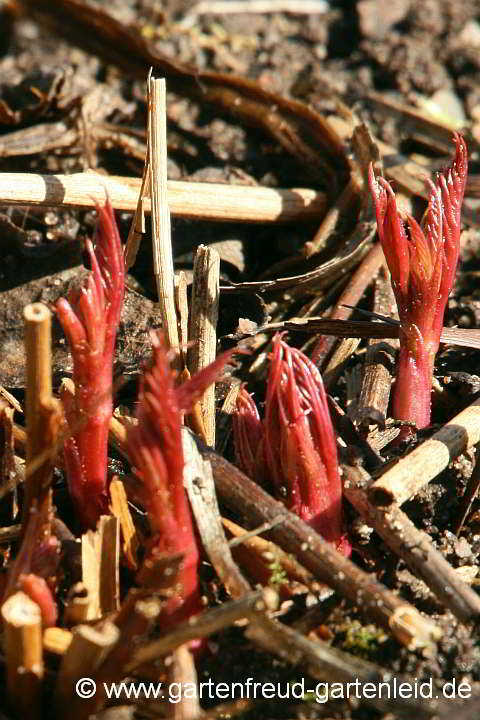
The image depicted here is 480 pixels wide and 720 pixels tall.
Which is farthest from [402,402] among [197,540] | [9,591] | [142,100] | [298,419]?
[142,100]

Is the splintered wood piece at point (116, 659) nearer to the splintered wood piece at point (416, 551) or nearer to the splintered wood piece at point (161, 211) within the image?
the splintered wood piece at point (416, 551)

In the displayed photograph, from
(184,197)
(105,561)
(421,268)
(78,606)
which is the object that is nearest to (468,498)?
(421,268)

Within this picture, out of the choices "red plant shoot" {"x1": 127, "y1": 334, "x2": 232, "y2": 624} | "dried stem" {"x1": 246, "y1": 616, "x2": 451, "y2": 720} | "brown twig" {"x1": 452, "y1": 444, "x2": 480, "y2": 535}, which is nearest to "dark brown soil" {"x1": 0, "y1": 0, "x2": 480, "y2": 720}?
"brown twig" {"x1": 452, "y1": 444, "x2": 480, "y2": 535}

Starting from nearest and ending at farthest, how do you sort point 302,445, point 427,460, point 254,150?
point 302,445, point 427,460, point 254,150

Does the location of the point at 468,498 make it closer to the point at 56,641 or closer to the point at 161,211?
the point at 56,641

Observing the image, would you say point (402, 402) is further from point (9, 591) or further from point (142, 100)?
point (142, 100)
